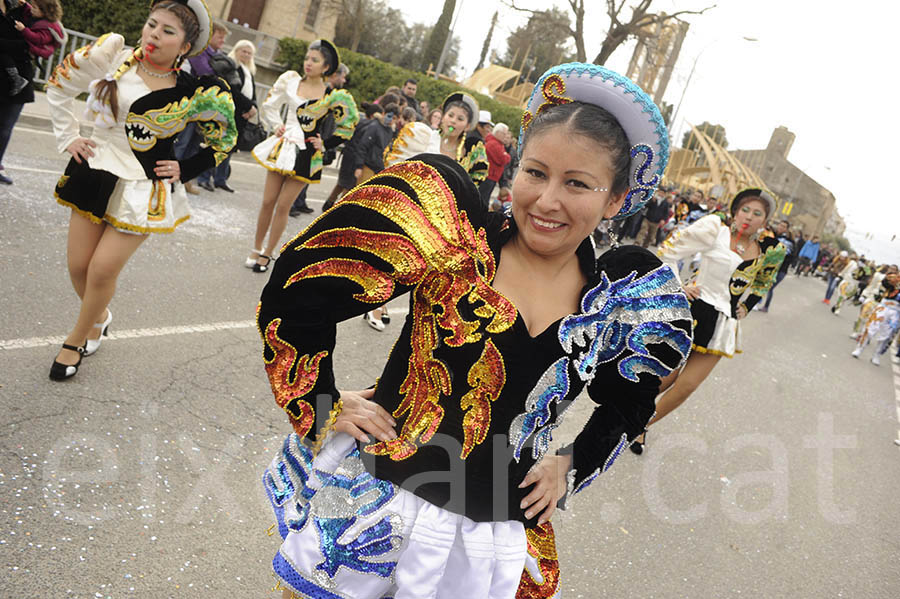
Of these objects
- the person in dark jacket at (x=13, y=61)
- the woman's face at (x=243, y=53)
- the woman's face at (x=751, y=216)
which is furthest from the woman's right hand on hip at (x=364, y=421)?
the woman's face at (x=243, y=53)

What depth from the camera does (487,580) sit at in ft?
5.06

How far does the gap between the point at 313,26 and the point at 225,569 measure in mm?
36940

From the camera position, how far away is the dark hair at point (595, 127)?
1.54 meters

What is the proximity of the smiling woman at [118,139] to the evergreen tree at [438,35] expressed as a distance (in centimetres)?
3207

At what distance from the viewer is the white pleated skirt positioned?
1.52m

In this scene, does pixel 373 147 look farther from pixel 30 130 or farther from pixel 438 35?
pixel 438 35

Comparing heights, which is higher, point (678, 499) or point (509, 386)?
point (509, 386)

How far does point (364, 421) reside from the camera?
159 centimetres

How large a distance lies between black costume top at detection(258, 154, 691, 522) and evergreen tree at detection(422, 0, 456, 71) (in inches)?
1351

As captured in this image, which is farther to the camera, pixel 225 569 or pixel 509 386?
pixel 225 569

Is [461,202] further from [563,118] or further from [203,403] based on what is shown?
[203,403]

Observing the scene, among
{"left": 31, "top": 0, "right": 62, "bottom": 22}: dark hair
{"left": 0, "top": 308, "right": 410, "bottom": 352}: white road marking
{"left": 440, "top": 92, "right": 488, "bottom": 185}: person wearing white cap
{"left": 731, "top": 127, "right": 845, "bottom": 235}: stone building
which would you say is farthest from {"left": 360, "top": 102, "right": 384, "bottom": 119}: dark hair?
{"left": 731, "top": 127, "right": 845, "bottom": 235}: stone building

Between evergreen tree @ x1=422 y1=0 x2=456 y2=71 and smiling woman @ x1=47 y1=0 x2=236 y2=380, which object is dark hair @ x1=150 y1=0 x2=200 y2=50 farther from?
evergreen tree @ x1=422 y1=0 x2=456 y2=71

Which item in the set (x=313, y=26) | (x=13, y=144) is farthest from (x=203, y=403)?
(x=313, y=26)
